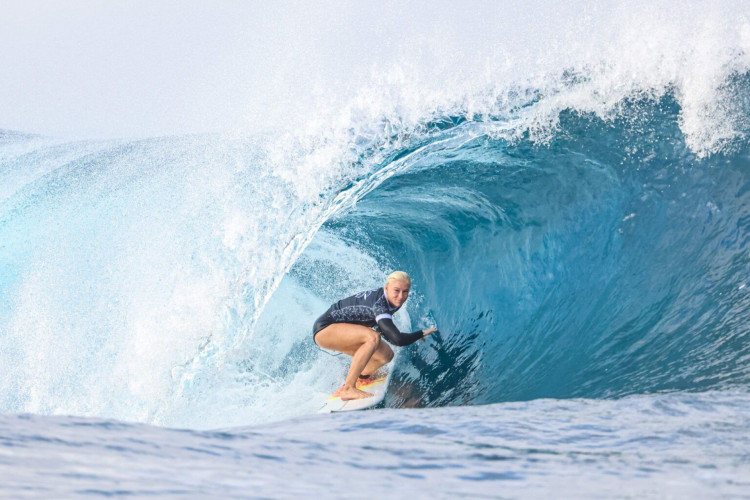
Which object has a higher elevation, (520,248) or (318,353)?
(520,248)

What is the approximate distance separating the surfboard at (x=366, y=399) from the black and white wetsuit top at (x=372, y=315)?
1.69 ft

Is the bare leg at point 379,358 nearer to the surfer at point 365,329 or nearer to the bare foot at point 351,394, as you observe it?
the surfer at point 365,329

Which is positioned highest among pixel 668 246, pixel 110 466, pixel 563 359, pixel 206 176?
pixel 206 176

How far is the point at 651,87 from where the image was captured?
606cm

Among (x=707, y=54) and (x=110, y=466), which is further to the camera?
(x=707, y=54)

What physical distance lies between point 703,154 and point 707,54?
1081 mm

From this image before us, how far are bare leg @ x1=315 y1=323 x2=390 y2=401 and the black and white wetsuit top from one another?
0.18ft

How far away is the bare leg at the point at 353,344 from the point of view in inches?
190

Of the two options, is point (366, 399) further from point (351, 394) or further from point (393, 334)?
point (393, 334)

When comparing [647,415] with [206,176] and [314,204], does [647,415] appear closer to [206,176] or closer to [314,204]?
[314,204]

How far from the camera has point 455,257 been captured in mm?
6578

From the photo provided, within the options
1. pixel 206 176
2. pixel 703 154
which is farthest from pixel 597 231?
pixel 206 176

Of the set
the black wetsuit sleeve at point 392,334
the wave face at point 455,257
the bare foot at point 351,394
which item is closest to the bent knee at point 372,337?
the black wetsuit sleeve at point 392,334

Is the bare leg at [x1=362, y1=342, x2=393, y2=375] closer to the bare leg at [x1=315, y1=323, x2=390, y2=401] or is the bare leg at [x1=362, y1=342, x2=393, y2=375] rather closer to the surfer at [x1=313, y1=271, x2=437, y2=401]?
the surfer at [x1=313, y1=271, x2=437, y2=401]
